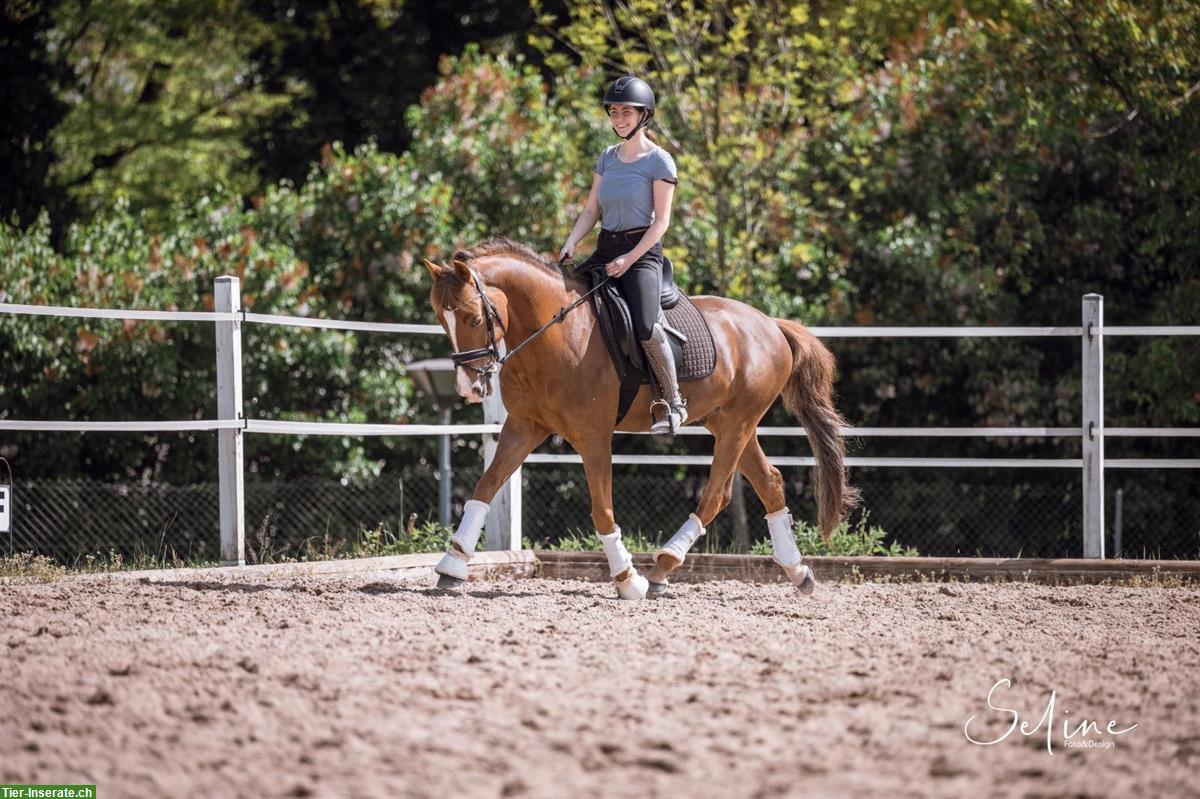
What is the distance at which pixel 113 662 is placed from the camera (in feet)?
15.4

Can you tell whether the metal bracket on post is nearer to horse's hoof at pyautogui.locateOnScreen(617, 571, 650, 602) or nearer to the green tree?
horse's hoof at pyautogui.locateOnScreen(617, 571, 650, 602)

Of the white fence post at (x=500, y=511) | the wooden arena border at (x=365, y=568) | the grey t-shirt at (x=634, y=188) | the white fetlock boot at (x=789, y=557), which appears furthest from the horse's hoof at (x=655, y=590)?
the grey t-shirt at (x=634, y=188)

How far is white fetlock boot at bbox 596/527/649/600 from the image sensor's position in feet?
22.9

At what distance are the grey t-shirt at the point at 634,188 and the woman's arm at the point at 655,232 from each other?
6 centimetres

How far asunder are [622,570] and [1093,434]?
134 inches

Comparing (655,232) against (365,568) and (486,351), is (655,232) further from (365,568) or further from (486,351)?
(365,568)

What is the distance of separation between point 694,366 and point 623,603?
1.29 metres

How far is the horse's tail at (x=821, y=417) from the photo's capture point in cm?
790

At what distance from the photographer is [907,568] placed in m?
8.42

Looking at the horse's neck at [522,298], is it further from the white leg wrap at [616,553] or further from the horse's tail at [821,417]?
the horse's tail at [821,417]

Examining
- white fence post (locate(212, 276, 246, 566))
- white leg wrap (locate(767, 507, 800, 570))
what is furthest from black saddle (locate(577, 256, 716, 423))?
white fence post (locate(212, 276, 246, 566))

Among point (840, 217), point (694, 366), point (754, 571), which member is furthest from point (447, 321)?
point (840, 217)

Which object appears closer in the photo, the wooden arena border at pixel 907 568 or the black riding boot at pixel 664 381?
the black riding boot at pixel 664 381

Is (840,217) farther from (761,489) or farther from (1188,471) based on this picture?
(761,489)
